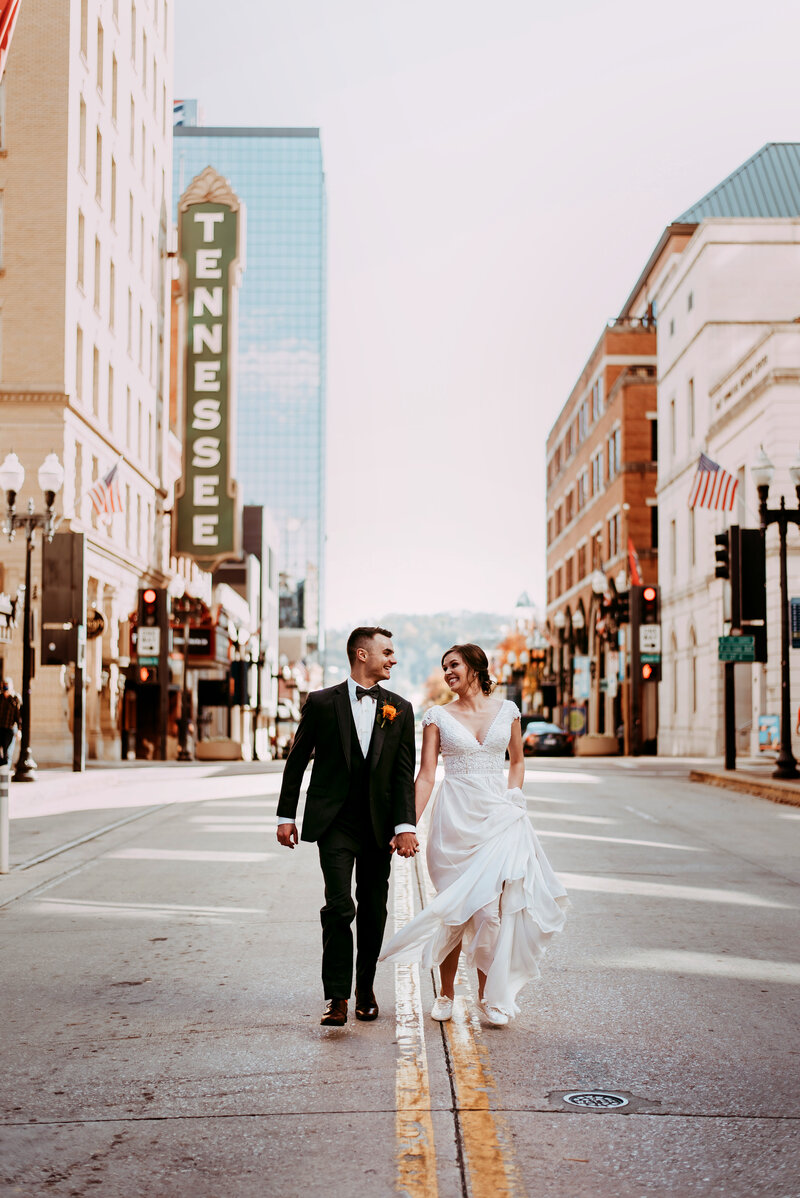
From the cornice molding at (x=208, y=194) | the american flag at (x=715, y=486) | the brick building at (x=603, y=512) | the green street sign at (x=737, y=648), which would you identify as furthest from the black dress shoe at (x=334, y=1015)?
the cornice molding at (x=208, y=194)

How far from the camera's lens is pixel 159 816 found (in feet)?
69.8

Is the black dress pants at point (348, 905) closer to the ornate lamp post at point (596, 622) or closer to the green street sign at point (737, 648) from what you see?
the green street sign at point (737, 648)

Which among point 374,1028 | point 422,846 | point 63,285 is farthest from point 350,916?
point 63,285

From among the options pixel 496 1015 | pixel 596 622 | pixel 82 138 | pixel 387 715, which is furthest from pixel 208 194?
pixel 496 1015

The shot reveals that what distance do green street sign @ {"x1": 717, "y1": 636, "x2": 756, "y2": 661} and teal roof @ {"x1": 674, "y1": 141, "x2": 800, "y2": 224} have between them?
1464 inches

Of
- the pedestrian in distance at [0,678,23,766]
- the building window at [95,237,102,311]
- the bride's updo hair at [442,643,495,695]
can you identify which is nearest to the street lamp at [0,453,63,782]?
the pedestrian in distance at [0,678,23,766]

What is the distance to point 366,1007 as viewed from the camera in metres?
7.21

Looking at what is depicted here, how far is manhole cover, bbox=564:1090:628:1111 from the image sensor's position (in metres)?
5.62

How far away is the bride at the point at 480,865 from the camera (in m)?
7.05

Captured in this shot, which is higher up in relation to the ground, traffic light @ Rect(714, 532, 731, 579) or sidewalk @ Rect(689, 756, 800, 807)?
traffic light @ Rect(714, 532, 731, 579)

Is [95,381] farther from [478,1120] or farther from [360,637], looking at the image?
[478,1120]

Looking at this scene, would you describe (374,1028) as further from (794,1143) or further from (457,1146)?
(794,1143)

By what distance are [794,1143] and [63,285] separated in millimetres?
39237

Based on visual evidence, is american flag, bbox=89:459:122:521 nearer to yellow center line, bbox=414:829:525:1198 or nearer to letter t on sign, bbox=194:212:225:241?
letter t on sign, bbox=194:212:225:241
